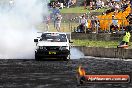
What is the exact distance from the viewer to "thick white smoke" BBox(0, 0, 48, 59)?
34.8m

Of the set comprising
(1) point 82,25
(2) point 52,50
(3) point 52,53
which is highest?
(1) point 82,25

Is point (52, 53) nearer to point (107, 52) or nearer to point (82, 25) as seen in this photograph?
point (107, 52)

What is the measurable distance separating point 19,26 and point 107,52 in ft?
21.7

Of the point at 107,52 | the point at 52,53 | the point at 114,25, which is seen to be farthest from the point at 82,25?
the point at 52,53

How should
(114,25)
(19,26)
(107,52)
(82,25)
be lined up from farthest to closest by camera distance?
1. (82,25)
2. (114,25)
3. (19,26)
4. (107,52)

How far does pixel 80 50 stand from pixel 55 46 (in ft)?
19.4

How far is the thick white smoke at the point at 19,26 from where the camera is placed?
34.8 meters

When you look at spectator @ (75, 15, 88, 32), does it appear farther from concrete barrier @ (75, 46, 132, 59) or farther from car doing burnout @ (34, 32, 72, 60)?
car doing burnout @ (34, 32, 72, 60)

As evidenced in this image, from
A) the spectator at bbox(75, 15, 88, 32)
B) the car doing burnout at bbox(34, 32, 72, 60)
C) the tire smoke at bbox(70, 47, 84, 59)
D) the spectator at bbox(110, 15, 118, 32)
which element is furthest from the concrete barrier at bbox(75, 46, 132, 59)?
the spectator at bbox(75, 15, 88, 32)

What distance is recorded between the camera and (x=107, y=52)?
3538 centimetres

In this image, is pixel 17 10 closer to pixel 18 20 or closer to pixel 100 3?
pixel 18 20

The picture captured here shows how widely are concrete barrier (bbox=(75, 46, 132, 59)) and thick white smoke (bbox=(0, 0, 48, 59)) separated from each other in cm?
358

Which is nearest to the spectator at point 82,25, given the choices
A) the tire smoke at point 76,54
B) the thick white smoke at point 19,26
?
the thick white smoke at point 19,26

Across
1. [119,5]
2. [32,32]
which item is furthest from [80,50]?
[119,5]
